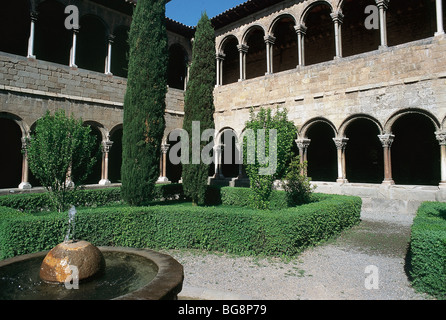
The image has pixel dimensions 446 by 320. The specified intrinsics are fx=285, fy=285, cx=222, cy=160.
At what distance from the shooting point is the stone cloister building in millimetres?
9516

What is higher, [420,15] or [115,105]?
[420,15]

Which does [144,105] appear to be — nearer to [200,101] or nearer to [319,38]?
[200,101]

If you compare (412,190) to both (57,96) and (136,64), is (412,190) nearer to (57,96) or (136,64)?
(136,64)

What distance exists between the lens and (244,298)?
11.8ft

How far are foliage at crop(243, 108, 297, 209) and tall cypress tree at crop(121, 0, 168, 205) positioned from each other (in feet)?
9.43

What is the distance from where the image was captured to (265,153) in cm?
726

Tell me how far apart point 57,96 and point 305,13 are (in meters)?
10.5

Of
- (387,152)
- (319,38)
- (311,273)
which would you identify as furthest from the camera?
(319,38)

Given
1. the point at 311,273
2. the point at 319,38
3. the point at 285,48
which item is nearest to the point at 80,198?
the point at 311,273

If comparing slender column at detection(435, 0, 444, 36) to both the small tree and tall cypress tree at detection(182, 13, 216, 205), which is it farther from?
the small tree

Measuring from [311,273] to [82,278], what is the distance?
339 centimetres

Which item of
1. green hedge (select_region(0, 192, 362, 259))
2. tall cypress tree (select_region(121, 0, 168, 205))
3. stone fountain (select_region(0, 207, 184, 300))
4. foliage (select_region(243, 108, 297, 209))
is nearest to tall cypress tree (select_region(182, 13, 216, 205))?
tall cypress tree (select_region(121, 0, 168, 205))

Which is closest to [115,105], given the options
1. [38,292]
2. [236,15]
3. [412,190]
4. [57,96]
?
[57,96]

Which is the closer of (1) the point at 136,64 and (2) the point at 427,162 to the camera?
(1) the point at 136,64
